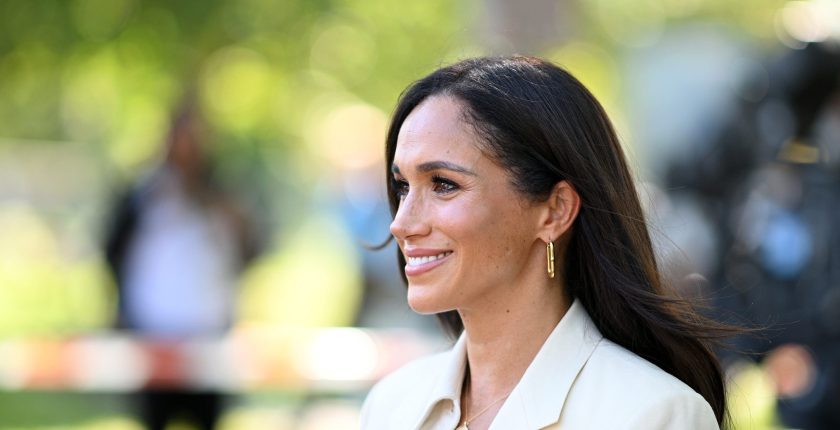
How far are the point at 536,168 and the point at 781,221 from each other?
144 inches

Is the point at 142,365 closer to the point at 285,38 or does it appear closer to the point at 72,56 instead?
the point at 72,56

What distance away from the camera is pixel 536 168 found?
3.47 m

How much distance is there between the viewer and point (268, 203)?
2281 centimetres

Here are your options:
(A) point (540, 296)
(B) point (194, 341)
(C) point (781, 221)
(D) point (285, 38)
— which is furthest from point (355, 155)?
(A) point (540, 296)

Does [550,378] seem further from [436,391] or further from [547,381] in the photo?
[436,391]

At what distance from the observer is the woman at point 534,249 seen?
3.45 m

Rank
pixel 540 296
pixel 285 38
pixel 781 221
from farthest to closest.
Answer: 1. pixel 285 38
2. pixel 781 221
3. pixel 540 296

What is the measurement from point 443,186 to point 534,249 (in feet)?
0.92

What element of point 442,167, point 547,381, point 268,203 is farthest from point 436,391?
point 268,203

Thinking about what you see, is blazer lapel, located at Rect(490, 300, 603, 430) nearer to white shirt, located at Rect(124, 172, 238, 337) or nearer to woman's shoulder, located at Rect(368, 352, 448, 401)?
woman's shoulder, located at Rect(368, 352, 448, 401)

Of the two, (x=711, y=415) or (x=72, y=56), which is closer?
(x=711, y=415)

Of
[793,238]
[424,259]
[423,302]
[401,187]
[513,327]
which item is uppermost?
[401,187]

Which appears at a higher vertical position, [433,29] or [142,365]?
[433,29]

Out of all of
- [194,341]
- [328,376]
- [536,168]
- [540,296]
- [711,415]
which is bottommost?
[328,376]
